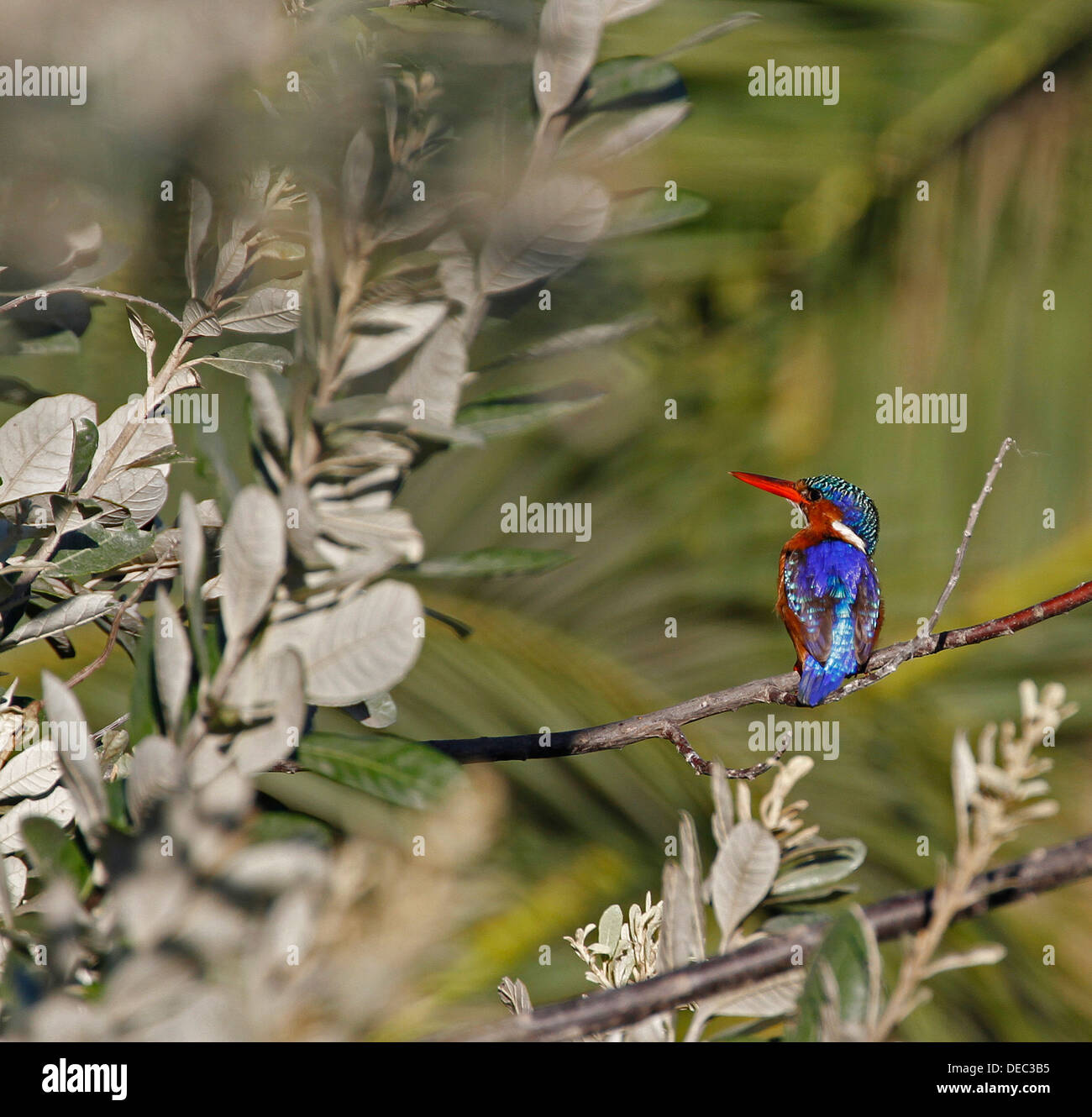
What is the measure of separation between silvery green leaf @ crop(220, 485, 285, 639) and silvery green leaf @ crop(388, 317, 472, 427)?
0.05m

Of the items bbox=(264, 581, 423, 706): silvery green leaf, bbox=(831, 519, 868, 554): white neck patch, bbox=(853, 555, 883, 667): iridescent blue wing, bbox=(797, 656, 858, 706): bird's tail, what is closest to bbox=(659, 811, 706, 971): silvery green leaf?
bbox=(264, 581, 423, 706): silvery green leaf

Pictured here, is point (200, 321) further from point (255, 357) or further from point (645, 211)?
point (645, 211)

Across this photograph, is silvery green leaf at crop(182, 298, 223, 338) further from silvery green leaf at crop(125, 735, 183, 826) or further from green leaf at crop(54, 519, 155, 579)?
silvery green leaf at crop(125, 735, 183, 826)

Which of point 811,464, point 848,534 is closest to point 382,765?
point 848,534

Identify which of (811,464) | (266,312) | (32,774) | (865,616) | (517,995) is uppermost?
(811,464)

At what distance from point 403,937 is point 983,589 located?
3.16ft

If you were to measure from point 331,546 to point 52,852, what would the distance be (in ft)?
0.35

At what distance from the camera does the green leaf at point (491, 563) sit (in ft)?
0.78

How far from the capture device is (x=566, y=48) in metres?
0.24

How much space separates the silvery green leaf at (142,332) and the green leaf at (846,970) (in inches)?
15.0

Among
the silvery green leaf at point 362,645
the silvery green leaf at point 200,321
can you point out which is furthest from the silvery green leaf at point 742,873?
the silvery green leaf at point 200,321
